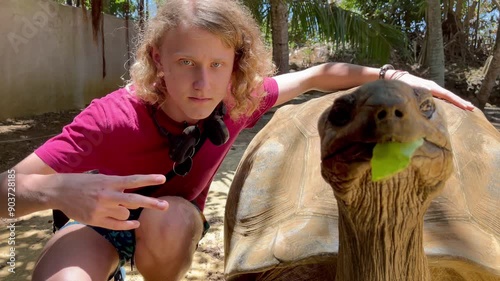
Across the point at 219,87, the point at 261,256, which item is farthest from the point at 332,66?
the point at 261,256

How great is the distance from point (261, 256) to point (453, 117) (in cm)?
85

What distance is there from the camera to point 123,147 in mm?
1666

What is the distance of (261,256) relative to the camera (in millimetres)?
1402

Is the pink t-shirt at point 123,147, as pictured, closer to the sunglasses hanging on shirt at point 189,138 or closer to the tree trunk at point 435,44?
the sunglasses hanging on shirt at point 189,138

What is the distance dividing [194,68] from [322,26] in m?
5.70

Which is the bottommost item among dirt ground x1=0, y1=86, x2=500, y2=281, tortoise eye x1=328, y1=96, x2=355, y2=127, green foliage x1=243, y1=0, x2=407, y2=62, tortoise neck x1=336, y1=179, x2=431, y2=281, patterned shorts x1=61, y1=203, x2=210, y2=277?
dirt ground x1=0, y1=86, x2=500, y2=281

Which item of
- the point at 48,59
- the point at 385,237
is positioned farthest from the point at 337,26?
the point at 385,237

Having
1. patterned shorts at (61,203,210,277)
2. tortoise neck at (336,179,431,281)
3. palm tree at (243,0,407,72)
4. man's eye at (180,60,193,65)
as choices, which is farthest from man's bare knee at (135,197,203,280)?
palm tree at (243,0,407,72)

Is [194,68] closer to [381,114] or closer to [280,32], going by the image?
[381,114]

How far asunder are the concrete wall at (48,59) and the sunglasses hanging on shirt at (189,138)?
569 cm

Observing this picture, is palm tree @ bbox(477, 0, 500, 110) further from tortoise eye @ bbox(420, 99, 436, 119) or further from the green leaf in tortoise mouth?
the green leaf in tortoise mouth

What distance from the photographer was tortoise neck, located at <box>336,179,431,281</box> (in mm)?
1088

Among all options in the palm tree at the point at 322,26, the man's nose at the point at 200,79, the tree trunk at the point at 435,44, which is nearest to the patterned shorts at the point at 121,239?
the man's nose at the point at 200,79

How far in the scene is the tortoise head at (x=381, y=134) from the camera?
2.99ft
